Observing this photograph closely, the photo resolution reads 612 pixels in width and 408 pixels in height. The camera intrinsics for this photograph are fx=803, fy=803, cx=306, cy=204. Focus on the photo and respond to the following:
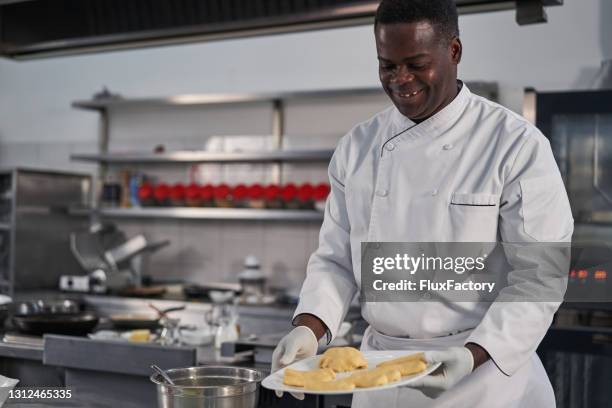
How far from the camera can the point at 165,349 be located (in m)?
2.42

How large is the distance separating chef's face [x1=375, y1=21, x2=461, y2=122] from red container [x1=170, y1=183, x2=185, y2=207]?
3425 mm

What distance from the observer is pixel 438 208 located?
179cm

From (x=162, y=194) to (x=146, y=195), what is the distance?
12 centimetres

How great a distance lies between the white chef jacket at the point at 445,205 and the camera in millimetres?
1673

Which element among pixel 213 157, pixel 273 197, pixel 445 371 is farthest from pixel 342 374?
pixel 213 157

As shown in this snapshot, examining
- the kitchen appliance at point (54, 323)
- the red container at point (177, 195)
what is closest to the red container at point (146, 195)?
the red container at point (177, 195)

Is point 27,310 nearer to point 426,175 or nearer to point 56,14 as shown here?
point 56,14

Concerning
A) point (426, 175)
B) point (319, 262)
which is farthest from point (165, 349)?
point (426, 175)

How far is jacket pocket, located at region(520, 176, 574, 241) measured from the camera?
5.48 feet

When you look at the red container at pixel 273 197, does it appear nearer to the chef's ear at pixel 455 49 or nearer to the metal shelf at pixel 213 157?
the metal shelf at pixel 213 157

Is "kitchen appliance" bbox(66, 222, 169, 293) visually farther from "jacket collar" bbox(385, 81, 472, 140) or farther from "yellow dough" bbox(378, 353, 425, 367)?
"yellow dough" bbox(378, 353, 425, 367)

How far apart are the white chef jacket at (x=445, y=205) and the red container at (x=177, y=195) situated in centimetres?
317

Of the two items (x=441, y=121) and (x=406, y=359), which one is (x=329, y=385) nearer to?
(x=406, y=359)

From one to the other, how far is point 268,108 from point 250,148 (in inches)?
11.2
